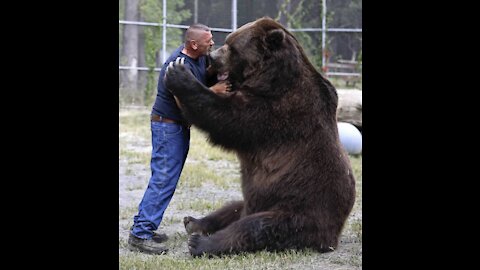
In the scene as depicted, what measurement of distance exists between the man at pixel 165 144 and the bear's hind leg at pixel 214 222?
1.79 feet

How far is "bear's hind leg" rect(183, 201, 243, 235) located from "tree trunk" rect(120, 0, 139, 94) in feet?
44.0

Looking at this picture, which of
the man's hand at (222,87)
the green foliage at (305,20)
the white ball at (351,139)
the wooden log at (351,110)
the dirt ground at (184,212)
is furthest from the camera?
the green foliage at (305,20)

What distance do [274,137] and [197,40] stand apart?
118 centimetres

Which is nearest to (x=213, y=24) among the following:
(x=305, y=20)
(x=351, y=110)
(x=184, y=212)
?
(x=305, y=20)

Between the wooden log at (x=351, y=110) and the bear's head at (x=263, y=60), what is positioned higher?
the bear's head at (x=263, y=60)

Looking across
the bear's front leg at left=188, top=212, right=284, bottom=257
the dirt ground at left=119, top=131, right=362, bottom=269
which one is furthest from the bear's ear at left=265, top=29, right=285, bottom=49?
the dirt ground at left=119, top=131, right=362, bottom=269

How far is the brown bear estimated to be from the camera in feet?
20.0

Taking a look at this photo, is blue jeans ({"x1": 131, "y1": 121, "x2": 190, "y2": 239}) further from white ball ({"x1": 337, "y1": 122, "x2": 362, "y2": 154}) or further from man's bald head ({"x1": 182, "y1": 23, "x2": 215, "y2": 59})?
white ball ({"x1": 337, "y1": 122, "x2": 362, "y2": 154})

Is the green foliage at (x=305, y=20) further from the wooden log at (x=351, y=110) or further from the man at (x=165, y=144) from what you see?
the man at (x=165, y=144)

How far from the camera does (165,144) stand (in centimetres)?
651

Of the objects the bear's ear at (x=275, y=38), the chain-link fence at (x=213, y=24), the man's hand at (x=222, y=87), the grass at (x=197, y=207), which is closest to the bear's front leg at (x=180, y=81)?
the man's hand at (x=222, y=87)

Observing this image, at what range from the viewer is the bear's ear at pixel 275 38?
245 inches

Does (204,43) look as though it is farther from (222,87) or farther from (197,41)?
(222,87)
